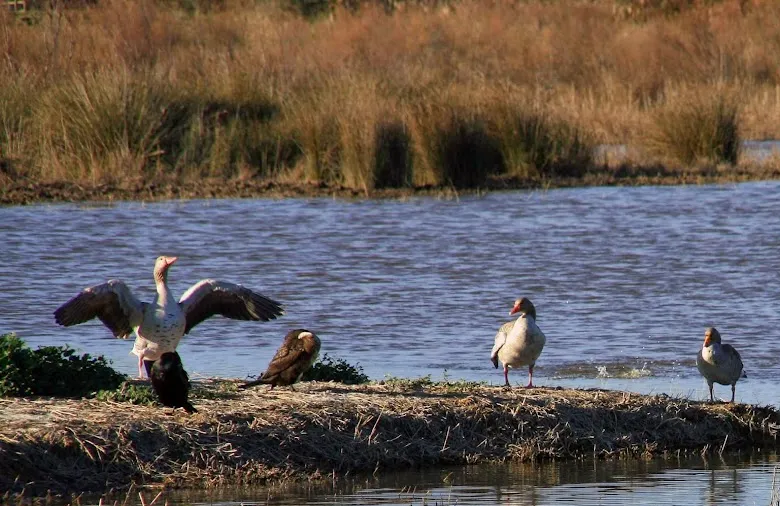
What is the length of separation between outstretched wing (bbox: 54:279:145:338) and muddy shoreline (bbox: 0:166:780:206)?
38.9 feet

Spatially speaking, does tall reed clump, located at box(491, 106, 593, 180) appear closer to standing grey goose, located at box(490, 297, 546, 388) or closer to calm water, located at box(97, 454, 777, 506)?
standing grey goose, located at box(490, 297, 546, 388)

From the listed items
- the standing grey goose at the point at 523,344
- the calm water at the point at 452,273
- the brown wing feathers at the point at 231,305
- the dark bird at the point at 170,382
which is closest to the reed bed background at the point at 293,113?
the calm water at the point at 452,273

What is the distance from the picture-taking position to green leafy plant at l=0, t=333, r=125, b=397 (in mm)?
8867

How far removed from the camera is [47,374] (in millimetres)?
8977

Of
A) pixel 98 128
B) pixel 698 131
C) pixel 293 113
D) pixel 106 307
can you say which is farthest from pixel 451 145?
pixel 106 307

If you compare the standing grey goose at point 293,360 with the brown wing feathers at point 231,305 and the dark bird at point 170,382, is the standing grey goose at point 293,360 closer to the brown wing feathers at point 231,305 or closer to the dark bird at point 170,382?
the brown wing feathers at point 231,305

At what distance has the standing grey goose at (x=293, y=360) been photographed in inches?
353

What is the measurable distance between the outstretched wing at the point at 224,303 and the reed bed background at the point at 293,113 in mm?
12128

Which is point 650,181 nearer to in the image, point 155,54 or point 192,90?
point 192,90

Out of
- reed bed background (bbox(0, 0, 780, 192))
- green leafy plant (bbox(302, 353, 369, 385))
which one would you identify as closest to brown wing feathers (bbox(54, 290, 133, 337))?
green leafy plant (bbox(302, 353, 369, 385))

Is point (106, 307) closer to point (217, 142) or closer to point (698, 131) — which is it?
point (217, 142)

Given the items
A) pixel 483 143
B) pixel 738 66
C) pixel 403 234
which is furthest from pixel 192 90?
pixel 738 66

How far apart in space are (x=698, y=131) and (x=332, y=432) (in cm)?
1641

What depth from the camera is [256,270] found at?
633 inches
